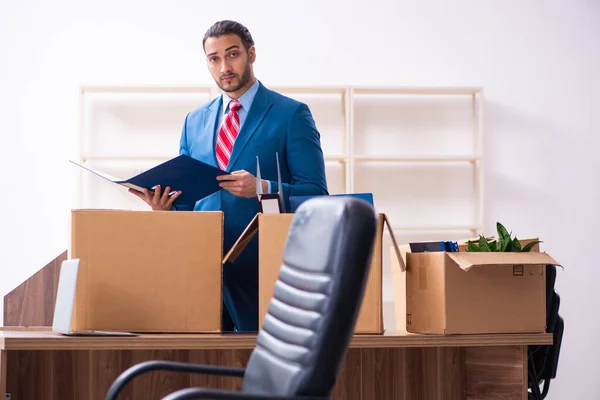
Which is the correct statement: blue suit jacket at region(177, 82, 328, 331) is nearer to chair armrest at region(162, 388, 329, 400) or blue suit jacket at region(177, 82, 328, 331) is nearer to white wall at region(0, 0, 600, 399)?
chair armrest at region(162, 388, 329, 400)

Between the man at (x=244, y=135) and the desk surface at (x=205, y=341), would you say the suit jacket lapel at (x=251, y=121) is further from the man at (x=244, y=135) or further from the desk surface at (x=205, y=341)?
the desk surface at (x=205, y=341)

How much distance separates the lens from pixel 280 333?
1.55m

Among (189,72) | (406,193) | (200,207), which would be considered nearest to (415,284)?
(200,207)

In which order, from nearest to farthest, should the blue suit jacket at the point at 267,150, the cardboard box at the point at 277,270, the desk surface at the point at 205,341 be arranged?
1. the desk surface at the point at 205,341
2. the cardboard box at the point at 277,270
3. the blue suit jacket at the point at 267,150

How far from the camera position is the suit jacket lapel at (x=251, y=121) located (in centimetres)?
246

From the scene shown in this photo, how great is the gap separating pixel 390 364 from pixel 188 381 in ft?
1.89

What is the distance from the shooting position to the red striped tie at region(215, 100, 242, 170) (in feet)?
8.16

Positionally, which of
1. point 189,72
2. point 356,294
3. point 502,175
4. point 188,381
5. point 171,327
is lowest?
point 188,381

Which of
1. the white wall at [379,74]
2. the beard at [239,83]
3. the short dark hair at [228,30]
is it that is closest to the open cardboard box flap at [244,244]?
the beard at [239,83]

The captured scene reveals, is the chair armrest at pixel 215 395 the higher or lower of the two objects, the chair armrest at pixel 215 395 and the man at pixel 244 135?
the lower

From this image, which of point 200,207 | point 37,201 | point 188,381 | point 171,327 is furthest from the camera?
point 37,201

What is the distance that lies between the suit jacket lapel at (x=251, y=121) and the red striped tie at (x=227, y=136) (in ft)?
0.09

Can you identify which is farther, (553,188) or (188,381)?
(553,188)

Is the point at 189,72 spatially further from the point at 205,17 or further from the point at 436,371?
the point at 436,371
